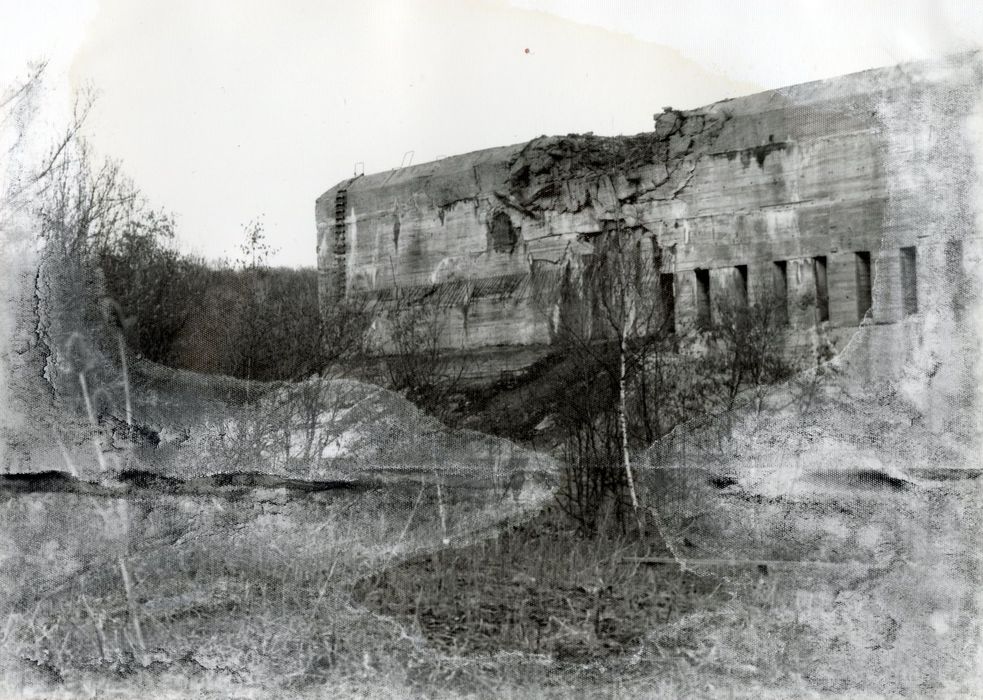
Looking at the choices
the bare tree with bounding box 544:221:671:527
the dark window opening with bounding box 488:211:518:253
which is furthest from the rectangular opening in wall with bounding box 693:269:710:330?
the dark window opening with bounding box 488:211:518:253

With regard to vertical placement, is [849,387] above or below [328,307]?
below

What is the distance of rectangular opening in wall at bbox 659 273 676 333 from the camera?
8.06m

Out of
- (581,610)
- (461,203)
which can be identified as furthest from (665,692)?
(461,203)

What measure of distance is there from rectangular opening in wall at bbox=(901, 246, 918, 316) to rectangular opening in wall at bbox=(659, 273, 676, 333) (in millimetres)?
2508

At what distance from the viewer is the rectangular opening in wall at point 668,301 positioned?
8062 mm

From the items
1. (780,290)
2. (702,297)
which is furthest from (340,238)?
(780,290)

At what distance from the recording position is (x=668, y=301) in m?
9.86

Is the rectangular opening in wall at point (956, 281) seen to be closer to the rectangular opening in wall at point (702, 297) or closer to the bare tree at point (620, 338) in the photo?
the bare tree at point (620, 338)

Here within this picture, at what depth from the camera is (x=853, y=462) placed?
15.4 ft

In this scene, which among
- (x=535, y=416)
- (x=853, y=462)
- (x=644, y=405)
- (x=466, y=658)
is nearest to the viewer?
(x=466, y=658)

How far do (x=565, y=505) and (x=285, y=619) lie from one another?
1879mm

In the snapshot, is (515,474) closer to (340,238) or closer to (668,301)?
(668,301)

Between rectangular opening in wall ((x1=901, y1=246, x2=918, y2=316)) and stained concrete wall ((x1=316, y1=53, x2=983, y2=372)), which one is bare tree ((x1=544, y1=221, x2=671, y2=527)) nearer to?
stained concrete wall ((x1=316, y1=53, x2=983, y2=372))

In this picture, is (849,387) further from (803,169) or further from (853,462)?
(803,169)
